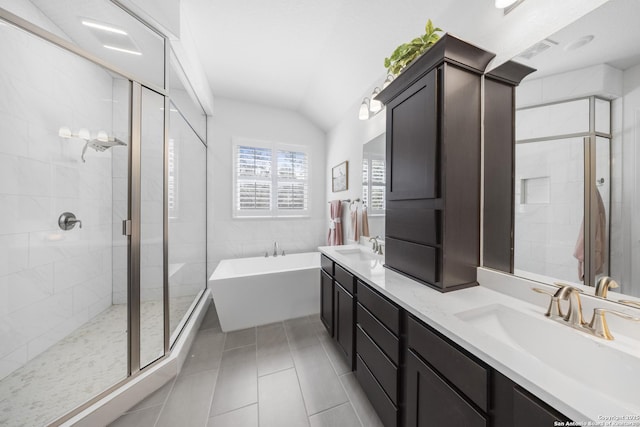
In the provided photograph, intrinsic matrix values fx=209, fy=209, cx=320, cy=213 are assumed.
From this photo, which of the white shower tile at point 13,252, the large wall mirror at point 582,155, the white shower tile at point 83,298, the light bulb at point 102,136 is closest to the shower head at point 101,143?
the light bulb at point 102,136

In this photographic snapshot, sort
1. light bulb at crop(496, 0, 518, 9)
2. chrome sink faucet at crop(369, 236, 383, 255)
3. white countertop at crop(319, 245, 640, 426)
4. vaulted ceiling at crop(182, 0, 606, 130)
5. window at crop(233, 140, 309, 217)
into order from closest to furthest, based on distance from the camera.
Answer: white countertop at crop(319, 245, 640, 426), light bulb at crop(496, 0, 518, 9), vaulted ceiling at crop(182, 0, 606, 130), chrome sink faucet at crop(369, 236, 383, 255), window at crop(233, 140, 309, 217)

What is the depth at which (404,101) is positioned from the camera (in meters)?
1.35

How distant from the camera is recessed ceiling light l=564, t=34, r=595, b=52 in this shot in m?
0.84

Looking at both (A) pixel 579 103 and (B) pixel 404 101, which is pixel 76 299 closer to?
(B) pixel 404 101

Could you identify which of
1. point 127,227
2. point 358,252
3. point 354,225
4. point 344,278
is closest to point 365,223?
point 354,225

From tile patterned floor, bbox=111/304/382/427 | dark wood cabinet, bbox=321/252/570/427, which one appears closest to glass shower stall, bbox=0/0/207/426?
tile patterned floor, bbox=111/304/382/427

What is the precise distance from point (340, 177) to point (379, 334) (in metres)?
2.13

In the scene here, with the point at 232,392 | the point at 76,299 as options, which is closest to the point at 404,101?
the point at 232,392

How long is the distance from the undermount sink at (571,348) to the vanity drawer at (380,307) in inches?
11.3

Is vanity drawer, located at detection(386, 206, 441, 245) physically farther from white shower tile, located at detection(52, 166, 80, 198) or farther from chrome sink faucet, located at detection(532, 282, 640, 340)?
white shower tile, located at detection(52, 166, 80, 198)

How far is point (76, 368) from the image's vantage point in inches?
60.5

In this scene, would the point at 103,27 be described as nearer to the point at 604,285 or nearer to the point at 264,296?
the point at 264,296

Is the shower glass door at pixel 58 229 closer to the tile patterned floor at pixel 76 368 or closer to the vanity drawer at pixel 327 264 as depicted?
the tile patterned floor at pixel 76 368

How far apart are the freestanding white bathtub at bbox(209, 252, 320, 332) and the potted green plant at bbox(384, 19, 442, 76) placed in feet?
6.57
